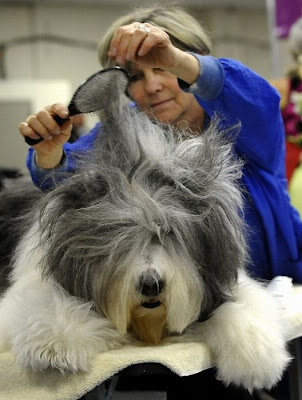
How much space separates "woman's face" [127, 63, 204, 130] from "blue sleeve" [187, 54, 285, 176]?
88 millimetres

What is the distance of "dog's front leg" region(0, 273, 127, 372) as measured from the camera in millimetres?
1082

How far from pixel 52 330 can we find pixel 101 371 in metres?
0.11

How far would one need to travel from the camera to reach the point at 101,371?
3.52 feet

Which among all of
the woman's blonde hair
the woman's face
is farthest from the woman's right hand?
the woman's blonde hair

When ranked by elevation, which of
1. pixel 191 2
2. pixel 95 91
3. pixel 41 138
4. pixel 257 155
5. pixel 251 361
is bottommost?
pixel 191 2

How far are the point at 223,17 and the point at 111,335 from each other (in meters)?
5.77

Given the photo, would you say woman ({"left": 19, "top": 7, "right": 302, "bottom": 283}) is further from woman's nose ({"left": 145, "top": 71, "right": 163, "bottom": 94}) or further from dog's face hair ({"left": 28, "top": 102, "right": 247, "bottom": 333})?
dog's face hair ({"left": 28, "top": 102, "right": 247, "bottom": 333})

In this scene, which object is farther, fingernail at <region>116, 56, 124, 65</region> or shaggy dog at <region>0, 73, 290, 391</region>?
fingernail at <region>116, 56, 124, 65</region>

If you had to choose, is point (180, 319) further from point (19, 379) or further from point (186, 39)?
point (186, 39)

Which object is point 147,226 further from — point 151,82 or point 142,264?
point 151,82

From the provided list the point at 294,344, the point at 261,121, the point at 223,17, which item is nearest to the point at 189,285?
the point at 294,344

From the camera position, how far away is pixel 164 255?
1.15m

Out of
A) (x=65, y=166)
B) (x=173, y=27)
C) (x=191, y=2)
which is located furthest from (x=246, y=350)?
(x=191, y=2)

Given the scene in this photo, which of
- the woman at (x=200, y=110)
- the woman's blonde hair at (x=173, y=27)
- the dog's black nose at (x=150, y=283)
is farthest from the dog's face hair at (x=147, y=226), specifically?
the woman's blonde hair at (x=173, y=27)
